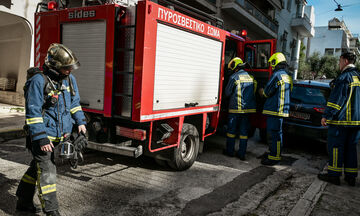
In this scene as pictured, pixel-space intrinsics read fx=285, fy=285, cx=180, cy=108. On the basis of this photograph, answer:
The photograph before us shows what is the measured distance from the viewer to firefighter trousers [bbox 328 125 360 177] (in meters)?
4.40

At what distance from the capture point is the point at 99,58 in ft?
13.2

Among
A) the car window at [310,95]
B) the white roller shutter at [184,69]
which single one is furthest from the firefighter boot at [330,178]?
the car window at [310,95]

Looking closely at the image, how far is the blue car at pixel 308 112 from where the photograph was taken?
248 inches

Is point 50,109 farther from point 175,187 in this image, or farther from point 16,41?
point 16,41

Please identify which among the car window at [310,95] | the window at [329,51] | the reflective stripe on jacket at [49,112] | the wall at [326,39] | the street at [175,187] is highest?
the wall at [326,39]

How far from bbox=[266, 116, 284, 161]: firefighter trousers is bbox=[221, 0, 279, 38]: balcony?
40.3 ft

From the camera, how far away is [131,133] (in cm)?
389

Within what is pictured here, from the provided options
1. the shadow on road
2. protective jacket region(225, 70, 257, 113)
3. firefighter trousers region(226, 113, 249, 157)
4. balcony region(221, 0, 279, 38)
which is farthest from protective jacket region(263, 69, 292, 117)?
balcony region(221, 0, 279, 38)

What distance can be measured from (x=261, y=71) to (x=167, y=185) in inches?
146

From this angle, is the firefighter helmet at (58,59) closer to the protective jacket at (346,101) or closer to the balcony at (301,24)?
the protective jacket at (346,101)

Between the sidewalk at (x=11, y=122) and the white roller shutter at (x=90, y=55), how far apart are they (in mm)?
2696

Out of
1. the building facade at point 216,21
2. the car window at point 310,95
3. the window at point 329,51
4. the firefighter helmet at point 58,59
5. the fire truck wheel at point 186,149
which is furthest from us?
the window at point 329,51

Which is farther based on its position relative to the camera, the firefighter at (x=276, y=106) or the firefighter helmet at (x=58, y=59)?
the firefighter at (x=276, y=106)

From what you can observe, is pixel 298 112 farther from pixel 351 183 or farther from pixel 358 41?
pixel 358 41
